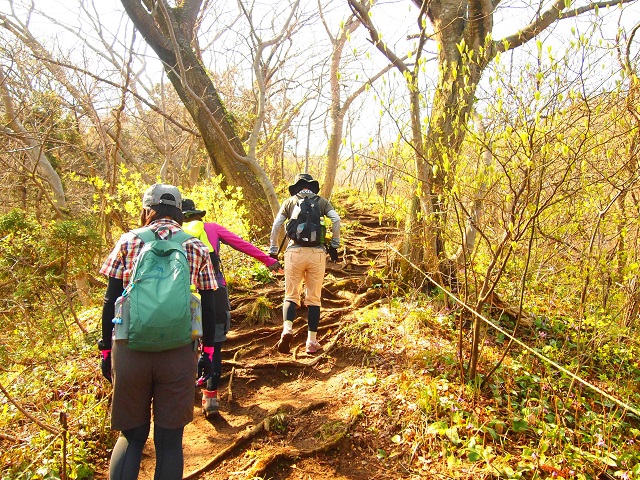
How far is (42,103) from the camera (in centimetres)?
953

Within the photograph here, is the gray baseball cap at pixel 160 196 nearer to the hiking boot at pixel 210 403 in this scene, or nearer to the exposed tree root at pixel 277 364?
the hiking boot at pixel 210 403

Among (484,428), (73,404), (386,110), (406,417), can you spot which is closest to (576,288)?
(484,428)

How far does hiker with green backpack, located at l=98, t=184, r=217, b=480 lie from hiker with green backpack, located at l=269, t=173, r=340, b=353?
2503 mm

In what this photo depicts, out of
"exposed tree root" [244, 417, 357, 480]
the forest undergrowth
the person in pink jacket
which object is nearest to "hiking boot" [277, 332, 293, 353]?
the forest undergrowth

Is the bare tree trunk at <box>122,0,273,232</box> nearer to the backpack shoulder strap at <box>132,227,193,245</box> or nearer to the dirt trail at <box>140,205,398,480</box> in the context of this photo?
the dirt trail at <box>140,205,398,480</box>

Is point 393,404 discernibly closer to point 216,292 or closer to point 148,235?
point 216,292

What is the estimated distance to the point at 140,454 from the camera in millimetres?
2420

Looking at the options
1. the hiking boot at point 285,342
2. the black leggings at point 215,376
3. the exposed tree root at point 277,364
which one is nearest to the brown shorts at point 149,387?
the black leggings at point 215,376

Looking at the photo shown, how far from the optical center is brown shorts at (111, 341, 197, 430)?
236cm

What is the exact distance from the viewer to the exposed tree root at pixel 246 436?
3.36m

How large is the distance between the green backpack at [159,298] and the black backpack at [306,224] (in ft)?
8.41

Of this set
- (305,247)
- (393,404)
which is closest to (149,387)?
(393,404)

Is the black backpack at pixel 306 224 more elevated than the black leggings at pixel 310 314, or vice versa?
the black backpack at pixel 306 224

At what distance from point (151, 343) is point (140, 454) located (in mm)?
705
